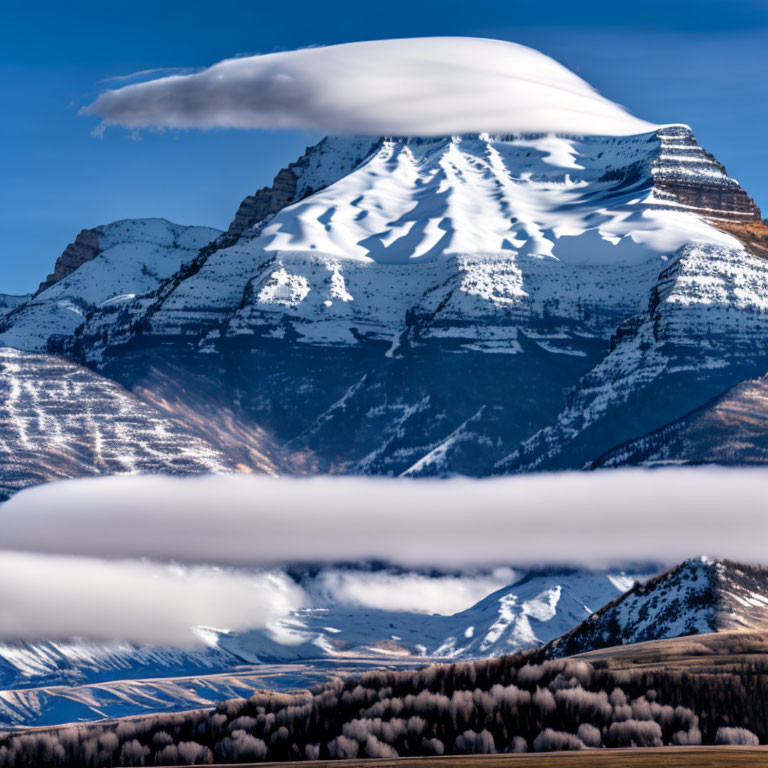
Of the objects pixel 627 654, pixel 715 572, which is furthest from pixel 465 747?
pixel 715 572

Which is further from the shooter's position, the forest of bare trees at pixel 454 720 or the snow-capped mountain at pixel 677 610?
the snow-capped mountain at pixel 677 610

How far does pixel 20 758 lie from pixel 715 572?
98.5 meters

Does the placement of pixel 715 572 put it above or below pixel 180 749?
above

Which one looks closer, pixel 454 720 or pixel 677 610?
pixel 454 720

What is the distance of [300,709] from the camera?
9319 cm

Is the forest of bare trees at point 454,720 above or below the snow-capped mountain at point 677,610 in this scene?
below

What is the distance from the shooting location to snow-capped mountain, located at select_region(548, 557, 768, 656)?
16200cm

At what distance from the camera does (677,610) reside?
170 meters

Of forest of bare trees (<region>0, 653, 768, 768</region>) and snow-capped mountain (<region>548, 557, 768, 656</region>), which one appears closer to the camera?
forest of bare trees (<region>0, 653, 768, 768</region>)

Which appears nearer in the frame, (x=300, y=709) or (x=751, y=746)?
(x=751, y=746)

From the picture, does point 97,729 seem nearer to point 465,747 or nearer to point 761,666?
point 465,747

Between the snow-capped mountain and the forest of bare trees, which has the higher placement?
the snow-capped mountain

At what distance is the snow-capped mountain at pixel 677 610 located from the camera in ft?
531

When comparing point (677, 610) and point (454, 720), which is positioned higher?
point (677, 610)
